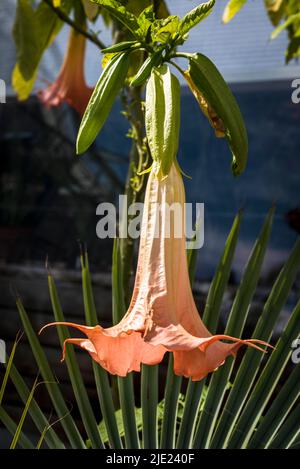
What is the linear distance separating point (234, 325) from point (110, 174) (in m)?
1.26

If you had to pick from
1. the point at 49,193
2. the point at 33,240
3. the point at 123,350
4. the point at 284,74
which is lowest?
the point at 123,350

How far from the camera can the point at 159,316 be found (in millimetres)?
531

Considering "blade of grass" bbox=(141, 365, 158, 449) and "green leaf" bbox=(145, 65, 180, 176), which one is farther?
"blade of grass" bbox=(141, 365, 158, 449)

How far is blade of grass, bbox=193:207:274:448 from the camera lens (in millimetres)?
806

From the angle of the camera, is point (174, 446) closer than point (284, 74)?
Yes

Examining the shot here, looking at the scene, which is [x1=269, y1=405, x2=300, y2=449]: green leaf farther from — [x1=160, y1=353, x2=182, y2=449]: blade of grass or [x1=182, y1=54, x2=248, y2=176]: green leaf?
[x1=182, y1=54, x2=248, y2=176]: green leaf

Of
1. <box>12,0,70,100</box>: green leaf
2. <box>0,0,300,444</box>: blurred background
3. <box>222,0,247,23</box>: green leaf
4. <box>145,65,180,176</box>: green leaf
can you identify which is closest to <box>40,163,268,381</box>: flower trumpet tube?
<box>145,65,180,176</box>: green leaf

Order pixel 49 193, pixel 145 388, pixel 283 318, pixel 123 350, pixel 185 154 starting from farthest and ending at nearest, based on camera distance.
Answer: pixel 49 193 < pixel 185 154 < pixel 283 318 < pixel 145 388 < pixel 123 350

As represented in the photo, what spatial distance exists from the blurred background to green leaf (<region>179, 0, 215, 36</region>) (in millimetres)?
1206

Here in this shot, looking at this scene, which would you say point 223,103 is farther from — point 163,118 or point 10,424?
point 10,424

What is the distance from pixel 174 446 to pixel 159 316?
0.37 metres

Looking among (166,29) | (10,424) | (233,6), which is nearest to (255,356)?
(10,424)

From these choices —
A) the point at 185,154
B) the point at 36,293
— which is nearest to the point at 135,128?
the point at 185,154

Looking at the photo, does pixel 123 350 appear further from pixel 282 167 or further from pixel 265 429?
pixel 282 167
